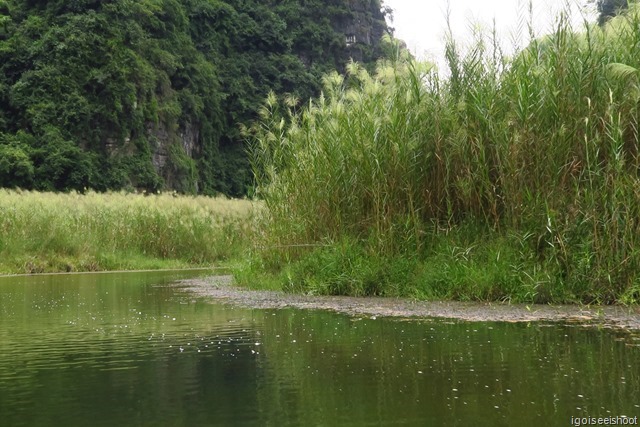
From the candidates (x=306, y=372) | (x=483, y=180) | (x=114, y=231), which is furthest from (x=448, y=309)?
(x=114, y=231)

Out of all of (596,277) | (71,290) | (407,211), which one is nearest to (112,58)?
(71,290)

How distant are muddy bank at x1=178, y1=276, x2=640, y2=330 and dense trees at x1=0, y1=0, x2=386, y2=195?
14624 mm

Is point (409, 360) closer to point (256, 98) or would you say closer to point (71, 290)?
A: point (71, 290)

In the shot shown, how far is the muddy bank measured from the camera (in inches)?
253

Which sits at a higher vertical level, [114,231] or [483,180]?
[483,180]

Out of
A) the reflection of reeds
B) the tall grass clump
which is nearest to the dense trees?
the reflection of reeds

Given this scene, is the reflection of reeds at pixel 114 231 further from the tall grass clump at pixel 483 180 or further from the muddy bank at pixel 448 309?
the muddy bank at pixel 448 309

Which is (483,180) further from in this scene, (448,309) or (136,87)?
(136,87)

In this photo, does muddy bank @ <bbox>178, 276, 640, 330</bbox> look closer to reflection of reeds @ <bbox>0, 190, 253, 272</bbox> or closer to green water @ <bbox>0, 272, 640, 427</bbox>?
green water @ <bbox>0, 272, 640, 427</bbox>

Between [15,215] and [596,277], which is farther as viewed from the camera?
[15,215]

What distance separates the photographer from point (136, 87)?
119 feet

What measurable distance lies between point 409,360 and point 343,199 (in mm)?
4595

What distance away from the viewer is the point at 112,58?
1353 inches

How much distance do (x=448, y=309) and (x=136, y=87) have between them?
31.5m
